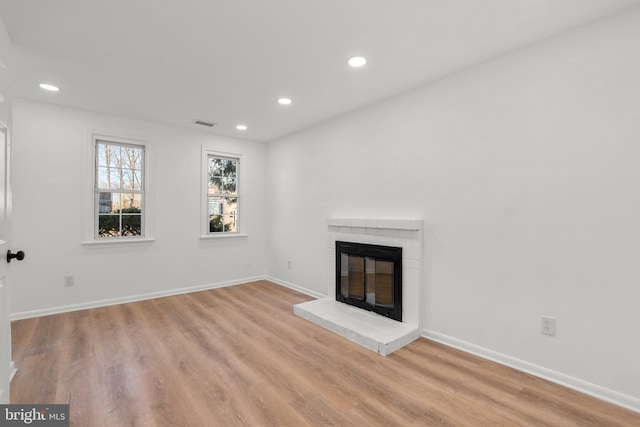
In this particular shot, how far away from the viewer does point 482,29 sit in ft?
7.04

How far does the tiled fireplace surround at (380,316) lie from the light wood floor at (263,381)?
0.12 meters

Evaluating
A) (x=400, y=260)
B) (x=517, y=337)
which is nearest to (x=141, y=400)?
(x=400, y=260)

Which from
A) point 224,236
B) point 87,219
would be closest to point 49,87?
point 87,219

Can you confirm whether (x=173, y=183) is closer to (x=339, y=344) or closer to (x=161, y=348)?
(x=161, y=348)

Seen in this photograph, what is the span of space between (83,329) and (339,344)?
2.65 m

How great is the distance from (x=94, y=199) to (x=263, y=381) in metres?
3.34

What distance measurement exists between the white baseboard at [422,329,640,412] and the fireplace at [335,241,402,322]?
1.74 feet

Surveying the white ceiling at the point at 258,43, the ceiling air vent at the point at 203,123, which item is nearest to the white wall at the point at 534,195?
the white ceiling at the point at 258,43

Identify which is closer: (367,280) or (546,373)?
(546,373)

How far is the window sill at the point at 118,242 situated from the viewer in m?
3.88

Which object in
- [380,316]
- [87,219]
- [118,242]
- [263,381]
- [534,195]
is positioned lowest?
[263,381]

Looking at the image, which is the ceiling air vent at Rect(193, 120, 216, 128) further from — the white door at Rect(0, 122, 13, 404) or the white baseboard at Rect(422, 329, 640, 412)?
the white baseboard at Rect(422, 329, 640, 412)

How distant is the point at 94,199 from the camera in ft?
13.0

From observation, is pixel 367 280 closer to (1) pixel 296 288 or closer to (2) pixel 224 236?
(1) pixel 296 288
